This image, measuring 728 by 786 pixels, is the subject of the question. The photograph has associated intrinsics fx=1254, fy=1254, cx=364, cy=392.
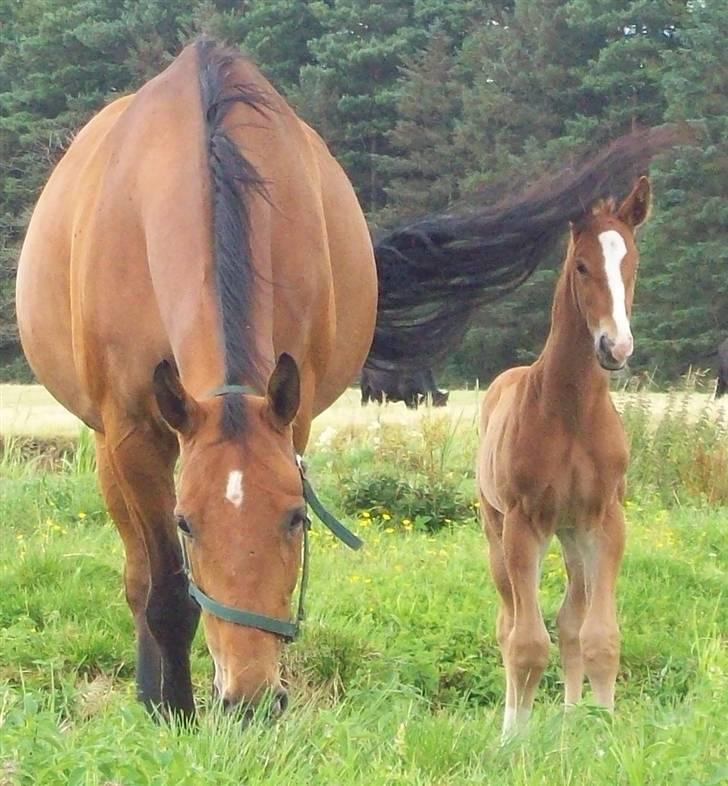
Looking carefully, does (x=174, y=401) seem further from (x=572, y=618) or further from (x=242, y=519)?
(x=572, y=618)

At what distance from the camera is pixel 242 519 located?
258 cm

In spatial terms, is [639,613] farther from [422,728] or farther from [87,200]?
[87,200]

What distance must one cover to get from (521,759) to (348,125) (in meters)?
29.1

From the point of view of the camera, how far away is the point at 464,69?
29750mm

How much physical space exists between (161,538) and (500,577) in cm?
149

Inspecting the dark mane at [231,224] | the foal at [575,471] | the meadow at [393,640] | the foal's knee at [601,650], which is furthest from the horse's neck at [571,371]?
the dark mane at [231,224]

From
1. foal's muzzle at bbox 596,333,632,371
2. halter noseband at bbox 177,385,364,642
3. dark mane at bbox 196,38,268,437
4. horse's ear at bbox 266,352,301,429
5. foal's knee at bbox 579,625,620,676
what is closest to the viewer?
halter noseband at bbox 177,385,364,642

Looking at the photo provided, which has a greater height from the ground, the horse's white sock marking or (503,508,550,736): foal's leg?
the horse's white sock marking

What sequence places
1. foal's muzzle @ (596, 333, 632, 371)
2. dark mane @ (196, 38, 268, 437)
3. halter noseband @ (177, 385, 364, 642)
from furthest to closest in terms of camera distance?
foal's muzzle @ (596, 333, 632, 371)
dark mane @ (196, 38, 268, 437)
halter noseband @ (177, 385, 364, 642)

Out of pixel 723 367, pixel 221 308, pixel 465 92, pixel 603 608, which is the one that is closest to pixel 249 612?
pixel 221 308

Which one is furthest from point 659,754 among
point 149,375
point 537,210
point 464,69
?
point 464,69

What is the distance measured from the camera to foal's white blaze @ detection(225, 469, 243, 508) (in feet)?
8.52

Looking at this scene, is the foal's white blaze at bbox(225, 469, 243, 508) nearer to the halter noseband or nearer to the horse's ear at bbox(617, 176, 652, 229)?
the halter noseband

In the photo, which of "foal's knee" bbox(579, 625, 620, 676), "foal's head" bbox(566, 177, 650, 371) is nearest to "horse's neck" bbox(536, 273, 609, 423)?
"foal's head" bbox(566, 177, 650, 371)
